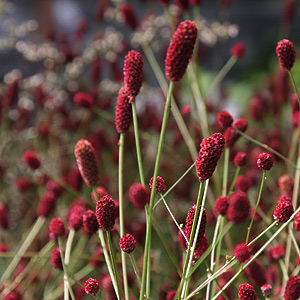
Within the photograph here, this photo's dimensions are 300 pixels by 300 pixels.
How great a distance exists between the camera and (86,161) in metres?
0.46

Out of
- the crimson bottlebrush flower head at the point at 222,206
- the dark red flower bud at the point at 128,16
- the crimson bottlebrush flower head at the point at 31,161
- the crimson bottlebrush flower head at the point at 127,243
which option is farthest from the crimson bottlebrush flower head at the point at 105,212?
the dark red flower bud at the point at 128,16

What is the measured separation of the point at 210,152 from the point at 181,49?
0.28ft

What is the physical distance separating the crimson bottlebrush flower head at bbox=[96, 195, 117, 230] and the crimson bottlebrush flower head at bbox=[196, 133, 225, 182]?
0.27 feet

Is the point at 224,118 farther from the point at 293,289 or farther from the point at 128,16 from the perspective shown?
the point at 128,16

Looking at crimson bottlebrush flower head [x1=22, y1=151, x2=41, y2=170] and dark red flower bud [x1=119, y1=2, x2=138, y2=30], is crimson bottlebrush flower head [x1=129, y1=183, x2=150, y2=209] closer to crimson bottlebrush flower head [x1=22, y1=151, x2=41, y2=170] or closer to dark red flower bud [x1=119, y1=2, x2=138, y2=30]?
crimson bottlebrush flower head [x1=22, y1=151, x2=41, y2=170]

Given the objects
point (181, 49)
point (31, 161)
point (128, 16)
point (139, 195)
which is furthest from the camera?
point (128, 16)

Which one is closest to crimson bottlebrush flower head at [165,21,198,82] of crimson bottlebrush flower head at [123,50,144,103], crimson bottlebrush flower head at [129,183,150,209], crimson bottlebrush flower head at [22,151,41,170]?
crimson bottlebrush flower head at [123,50,144,103]

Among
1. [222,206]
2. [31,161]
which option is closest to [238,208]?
[222,206]

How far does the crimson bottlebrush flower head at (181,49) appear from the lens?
0.34 meters

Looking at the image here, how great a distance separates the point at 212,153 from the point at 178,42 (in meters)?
0.09

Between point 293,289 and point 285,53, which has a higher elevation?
point 285,53

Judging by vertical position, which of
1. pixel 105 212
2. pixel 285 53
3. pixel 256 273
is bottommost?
pixel 256 273

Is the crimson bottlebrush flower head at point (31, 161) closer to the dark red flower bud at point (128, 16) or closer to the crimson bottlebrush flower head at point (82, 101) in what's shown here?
the crimson bottlebrush flower head at point (82, 101)

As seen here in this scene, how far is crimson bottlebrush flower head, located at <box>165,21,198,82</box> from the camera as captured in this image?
0.34 m
